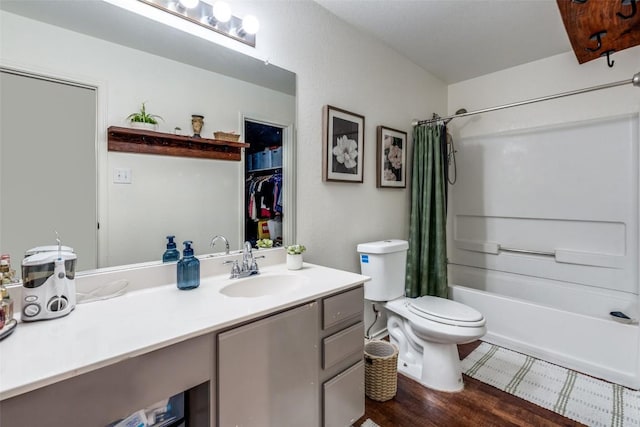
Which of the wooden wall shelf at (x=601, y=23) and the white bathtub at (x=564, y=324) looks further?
the white bathtub at (x=564, y=324)

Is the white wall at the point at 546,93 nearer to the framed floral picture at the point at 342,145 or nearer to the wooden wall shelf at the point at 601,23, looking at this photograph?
the framed floral picture at the point at 342,145

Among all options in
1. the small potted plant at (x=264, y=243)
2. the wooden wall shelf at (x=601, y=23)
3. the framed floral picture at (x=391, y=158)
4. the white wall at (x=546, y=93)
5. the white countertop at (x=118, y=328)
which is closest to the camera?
the white countertop at (x=118, y=328)

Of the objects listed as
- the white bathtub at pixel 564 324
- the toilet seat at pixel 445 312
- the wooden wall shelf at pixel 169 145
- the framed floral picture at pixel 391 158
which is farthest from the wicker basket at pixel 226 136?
the white bathtub at pixel 564 324

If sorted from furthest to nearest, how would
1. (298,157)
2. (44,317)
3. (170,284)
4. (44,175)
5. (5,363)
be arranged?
(298,157), (170,284), (44,175), (44,317), (5,363)

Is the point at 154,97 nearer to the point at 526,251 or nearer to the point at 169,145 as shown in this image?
the point at 169,145

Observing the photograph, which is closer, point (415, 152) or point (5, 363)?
point (5, 363)

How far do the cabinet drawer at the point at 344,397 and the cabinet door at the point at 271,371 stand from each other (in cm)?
7

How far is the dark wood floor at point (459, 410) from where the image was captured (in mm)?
1487

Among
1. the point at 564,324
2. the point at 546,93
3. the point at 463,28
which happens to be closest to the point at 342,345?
the point at 564,324

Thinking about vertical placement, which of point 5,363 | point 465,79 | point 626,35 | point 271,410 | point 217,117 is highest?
point 465,79

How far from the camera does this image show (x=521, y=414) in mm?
1537

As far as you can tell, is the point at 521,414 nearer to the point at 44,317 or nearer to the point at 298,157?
the point at 298,157

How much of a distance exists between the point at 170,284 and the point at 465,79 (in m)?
3.09

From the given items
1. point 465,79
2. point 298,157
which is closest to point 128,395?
point 298,157
